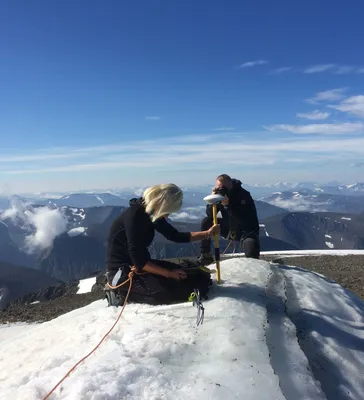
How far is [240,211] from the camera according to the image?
38.3ft

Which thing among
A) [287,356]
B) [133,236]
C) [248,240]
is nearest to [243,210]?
[248,240]

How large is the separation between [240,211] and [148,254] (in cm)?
493

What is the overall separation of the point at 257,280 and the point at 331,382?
3.58m

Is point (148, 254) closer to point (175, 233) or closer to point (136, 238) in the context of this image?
point (136, 238)

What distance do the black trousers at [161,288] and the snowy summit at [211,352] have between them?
0.85 feet

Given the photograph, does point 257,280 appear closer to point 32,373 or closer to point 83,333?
point 83,333

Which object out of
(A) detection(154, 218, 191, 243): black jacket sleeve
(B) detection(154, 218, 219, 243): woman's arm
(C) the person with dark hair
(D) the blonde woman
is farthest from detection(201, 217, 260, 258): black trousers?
(D) the blonde woman

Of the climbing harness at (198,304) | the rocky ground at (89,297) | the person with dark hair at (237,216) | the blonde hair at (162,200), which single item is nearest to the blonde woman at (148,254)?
the blonde hair at (162,200)

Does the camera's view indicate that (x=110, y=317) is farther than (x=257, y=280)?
No

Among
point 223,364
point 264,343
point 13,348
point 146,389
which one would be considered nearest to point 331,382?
point 264,343

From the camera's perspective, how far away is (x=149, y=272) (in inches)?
303

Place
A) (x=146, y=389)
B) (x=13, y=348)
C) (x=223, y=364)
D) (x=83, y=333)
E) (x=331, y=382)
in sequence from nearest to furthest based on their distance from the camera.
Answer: (x=146, y=389) → (x=223, y=364) → (x=331, y=382) → (x=83, y=333) → (x=13, y=348)

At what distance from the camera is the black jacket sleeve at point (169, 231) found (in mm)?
7754

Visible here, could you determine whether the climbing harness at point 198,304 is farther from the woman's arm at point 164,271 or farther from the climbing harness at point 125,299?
the woman's arm at point 164,271
